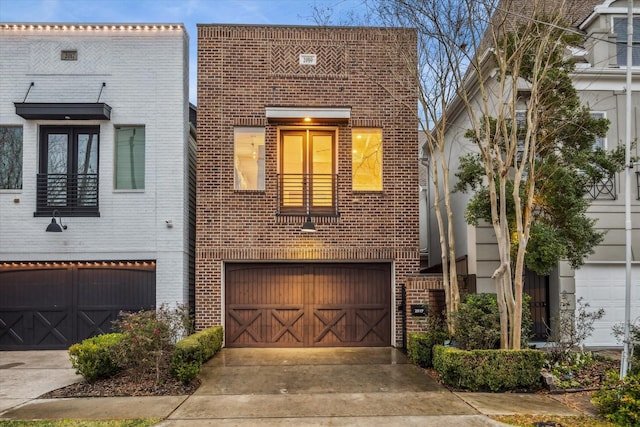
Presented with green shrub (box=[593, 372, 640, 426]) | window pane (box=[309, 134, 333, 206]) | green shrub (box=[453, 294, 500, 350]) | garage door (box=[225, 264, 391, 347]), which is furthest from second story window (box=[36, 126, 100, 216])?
green shrub (box=[593, 372, 640, 426])

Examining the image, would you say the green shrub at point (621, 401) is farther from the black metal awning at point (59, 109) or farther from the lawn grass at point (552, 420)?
the black metal awning at point (59, 109)

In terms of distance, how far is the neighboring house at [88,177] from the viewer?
11781mm

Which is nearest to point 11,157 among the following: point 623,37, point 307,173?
point 307,173

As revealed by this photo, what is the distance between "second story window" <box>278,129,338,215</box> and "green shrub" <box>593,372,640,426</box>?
6.80 meters

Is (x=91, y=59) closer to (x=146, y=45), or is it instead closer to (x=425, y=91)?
(x=146, y=45)

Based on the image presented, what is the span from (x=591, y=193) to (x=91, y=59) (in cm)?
1218

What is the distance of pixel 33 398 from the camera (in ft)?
26.2

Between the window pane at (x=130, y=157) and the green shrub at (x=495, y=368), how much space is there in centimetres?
813

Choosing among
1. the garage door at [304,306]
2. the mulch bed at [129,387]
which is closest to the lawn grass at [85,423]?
the mulch bed at [129,387]

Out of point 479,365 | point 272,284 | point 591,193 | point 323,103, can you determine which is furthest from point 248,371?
point 591,193

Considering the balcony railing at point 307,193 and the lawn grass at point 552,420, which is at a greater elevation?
the balcony railing at point 307,193

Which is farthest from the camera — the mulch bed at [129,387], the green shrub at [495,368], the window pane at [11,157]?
the window pane at [11,157]

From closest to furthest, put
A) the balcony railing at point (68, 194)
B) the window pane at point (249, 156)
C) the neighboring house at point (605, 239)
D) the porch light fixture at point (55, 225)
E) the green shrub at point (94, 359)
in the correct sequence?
the green shrub at point (94, 359) < the porch light fixture at point (55, 225) < the neighboring house at point (605, 239) < the balcony railing at point (68, 194) < the window pane at point (249, 156)

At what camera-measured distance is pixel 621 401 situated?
21.9 ft
